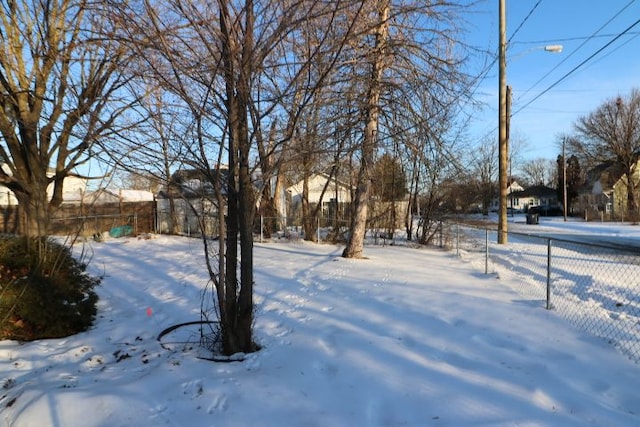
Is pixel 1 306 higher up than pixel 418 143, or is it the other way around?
pixel 418 143

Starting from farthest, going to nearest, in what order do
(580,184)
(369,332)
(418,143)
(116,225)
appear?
(580,184), (116,225), (418,143), (369,332)

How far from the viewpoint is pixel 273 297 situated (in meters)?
7.53

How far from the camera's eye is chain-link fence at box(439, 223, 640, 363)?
18.5ft

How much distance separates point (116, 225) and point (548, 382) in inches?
887

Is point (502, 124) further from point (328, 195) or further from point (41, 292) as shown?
point (328, 195)

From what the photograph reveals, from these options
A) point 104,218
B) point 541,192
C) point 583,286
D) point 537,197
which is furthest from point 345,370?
point 537,197

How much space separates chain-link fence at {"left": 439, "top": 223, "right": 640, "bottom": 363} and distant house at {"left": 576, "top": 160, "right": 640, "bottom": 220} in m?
33.6

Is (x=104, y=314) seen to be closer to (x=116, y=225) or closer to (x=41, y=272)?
(x=41, y=272)

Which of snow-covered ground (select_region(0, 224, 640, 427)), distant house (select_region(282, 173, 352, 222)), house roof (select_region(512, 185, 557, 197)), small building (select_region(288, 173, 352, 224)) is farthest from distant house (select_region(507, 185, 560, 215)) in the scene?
snow-covered ground (select_region(0, 224, 640, 427))

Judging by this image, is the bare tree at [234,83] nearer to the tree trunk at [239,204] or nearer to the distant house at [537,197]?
the tree trunk at [239,204]

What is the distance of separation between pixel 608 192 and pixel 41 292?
54894mm

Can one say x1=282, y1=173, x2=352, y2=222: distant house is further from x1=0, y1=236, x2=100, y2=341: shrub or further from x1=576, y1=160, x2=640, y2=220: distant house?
x1=576, y1=160, x2=640, y2=220: distant house

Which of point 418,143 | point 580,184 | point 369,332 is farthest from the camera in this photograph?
point 580,184

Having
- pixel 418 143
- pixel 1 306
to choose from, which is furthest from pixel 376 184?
pixel 1 306
